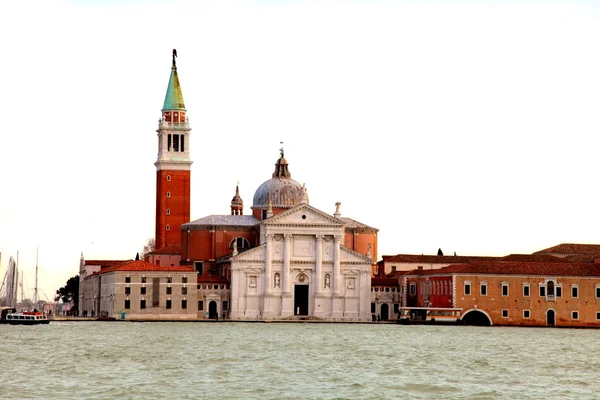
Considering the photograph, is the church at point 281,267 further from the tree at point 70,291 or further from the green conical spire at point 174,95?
the tree at point 70,291

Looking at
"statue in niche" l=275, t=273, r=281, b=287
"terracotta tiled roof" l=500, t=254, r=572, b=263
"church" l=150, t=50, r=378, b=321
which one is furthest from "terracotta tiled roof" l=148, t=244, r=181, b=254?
"terracotta tiled roof" l=500, t=254, r=572, b=263

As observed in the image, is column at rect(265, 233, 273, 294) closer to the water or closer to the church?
the church

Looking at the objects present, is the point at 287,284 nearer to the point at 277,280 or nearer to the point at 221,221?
the point at 277,280

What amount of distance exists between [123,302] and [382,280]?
16.2 metres

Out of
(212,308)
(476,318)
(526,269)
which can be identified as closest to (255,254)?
(212,308)

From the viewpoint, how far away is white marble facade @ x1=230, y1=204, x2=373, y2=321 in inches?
3282

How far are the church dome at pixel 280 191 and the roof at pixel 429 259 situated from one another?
7.70m

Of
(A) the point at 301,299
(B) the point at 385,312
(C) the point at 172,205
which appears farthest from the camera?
(C) the point at 172,205

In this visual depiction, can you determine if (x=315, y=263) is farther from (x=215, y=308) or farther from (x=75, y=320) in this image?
(x=75, y=320)

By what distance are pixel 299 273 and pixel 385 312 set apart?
21.2 ft

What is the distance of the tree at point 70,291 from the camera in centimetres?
10956

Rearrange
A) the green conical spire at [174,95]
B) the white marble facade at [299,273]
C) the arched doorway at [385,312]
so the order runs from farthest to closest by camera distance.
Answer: the green conical spire at [174,95] → the arched doorway at [385,312] → the white marble facade at [299,273]

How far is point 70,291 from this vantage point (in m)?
110

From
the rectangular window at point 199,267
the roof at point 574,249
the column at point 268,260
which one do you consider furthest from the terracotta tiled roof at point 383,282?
the roof at point 574,249
